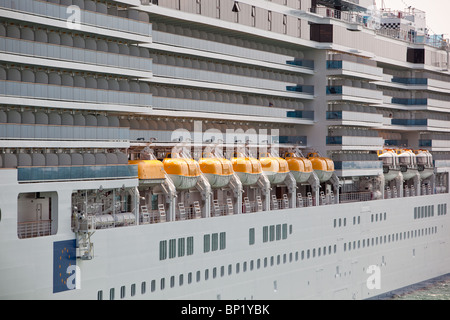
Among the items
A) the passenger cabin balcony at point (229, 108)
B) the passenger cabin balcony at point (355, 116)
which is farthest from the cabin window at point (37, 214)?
the passenger cabin balcony at point (355, 116)

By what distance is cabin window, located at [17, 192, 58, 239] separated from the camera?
33250 millimetres

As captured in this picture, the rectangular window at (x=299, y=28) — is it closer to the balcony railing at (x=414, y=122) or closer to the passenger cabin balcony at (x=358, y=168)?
the passenger cabin balcony at (x=358, y=168)

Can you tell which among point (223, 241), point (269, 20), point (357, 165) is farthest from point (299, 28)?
point (223, 241)

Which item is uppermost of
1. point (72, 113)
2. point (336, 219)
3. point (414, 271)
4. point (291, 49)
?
point (291, 49)

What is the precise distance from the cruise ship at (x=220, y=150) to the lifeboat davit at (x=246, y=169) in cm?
12

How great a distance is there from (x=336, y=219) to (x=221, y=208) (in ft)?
32.6

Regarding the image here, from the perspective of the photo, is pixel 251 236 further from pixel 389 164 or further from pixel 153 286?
pixel 389 164

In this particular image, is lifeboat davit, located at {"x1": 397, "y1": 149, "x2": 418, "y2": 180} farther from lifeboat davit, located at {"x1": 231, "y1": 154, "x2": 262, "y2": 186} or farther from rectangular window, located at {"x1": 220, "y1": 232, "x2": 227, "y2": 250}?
rectangular window, located at {"x1": 220, "y1": 232, "x2": 227, "y2": 250}

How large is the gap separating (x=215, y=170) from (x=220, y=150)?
3194mm

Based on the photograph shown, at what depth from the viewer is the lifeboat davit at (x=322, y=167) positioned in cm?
5544

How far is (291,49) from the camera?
2254 inches
